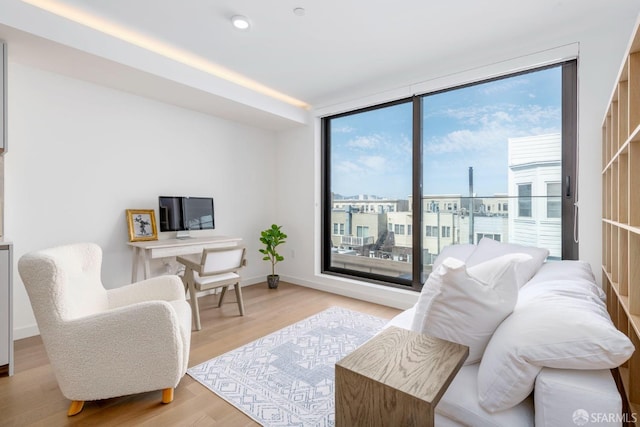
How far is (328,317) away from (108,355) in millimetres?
1913

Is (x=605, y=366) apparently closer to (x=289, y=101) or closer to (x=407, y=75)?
(x=407, y=75)

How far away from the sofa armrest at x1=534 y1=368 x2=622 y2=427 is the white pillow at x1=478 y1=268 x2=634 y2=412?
0.03m

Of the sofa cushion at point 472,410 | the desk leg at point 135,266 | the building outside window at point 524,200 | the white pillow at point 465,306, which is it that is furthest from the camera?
the desk leg at point 135,266

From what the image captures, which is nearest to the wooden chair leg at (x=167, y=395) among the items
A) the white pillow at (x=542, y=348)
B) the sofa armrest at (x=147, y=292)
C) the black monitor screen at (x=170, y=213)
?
the sofa armrest at (x=147, y=292)

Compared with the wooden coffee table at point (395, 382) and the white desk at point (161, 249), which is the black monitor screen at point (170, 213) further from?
the wooden coffee table at point (395, 382)

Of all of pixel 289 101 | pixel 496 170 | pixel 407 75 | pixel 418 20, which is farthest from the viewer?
pixel 289 101

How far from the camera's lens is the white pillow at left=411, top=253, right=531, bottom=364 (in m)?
1.14

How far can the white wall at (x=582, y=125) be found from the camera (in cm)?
231

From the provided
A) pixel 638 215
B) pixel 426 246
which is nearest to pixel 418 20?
pixel 638 215

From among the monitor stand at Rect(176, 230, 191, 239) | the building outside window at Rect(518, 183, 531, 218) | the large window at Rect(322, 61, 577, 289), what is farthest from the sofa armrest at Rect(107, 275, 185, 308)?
the building outside window at Rect(518, 183, 531, 218)

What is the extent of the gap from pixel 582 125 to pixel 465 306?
7.30ft

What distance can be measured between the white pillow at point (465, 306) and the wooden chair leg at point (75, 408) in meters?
1.87

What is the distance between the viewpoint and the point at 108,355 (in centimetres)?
160

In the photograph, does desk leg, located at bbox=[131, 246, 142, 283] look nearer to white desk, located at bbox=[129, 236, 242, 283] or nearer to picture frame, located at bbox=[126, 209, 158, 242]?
white desk, located at bbox=[129, 236, 242, 283]
